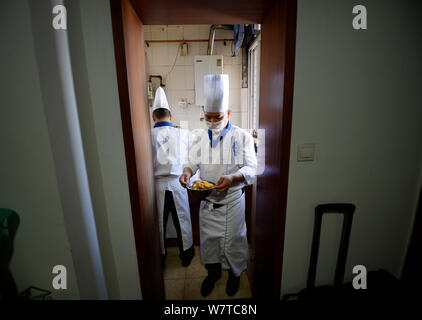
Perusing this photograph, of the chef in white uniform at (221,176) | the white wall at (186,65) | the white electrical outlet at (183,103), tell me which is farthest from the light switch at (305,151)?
the white electrical outlet at (183,103)

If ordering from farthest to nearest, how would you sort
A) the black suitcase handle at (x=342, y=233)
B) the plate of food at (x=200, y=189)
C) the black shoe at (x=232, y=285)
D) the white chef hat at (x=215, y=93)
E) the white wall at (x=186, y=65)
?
the white wall at (x=186, y=65)
the black shoe at (x=232, y=285)
the white chef hat at (x=215, y=93)
the plate of food at (x=200, y=189)
the black suitcase handle at (x=342, y=233)

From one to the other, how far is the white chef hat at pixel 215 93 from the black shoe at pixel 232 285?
1271mm

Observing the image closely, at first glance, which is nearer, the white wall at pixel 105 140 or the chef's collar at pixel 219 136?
the white wall at pixel 105 140

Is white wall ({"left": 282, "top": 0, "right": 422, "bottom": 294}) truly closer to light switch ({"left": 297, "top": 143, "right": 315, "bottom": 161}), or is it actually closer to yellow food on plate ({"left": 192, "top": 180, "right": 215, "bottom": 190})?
light switch ({"left": 297, "top": 143, "right": 315, "bottom": 161})

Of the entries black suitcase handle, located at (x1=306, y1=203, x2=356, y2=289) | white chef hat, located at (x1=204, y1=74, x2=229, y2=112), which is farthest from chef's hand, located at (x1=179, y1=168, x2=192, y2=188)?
→ black suitcase handle, located at (x1=306, y1=203, x2=356, y2=289)

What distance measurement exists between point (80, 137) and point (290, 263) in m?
1.24

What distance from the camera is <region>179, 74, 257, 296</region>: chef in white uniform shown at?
1.39m

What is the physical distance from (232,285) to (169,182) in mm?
987

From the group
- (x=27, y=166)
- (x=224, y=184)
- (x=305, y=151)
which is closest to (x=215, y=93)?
(x=224, y=184)

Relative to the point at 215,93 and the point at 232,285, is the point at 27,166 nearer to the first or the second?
the point at 215,93

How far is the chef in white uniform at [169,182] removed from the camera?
1762 mm

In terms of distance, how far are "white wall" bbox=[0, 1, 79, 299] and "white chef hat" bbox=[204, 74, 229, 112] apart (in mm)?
939

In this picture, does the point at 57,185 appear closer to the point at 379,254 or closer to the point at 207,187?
the point at 207,187

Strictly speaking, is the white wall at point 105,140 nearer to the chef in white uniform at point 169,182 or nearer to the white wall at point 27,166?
the white wall at point 27,166
